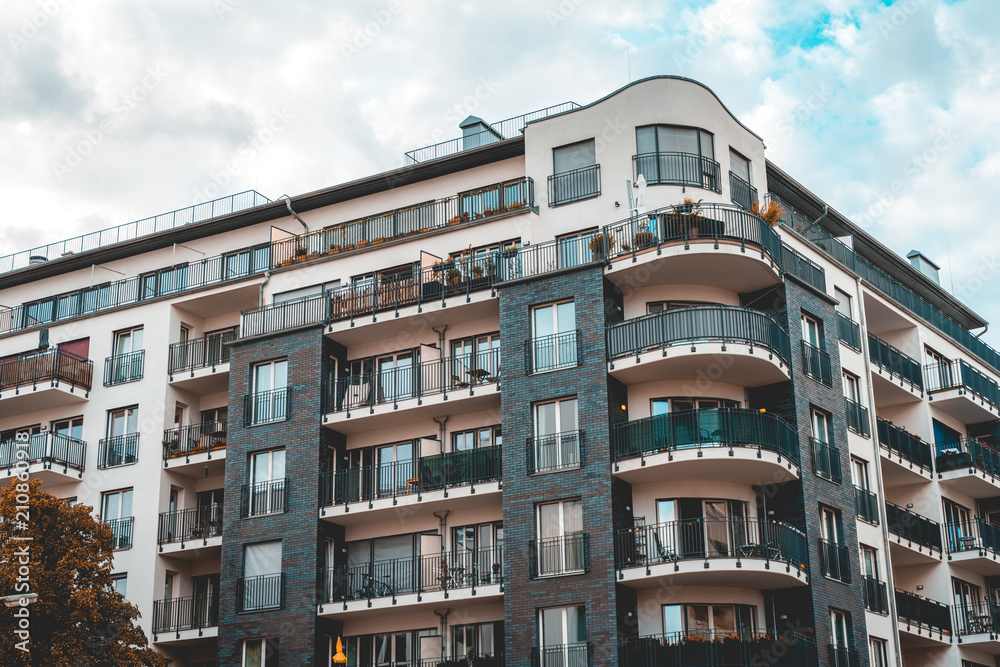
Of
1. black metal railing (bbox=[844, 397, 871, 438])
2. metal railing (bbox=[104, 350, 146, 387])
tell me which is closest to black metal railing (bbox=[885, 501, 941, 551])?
black metal railing (bbox=[844, 397, 871, 438])

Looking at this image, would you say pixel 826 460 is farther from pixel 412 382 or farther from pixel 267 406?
pixel 267 406

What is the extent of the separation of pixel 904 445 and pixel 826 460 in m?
7.98

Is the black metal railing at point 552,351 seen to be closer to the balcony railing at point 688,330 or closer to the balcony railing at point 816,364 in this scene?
the balcony railing at point 688,330

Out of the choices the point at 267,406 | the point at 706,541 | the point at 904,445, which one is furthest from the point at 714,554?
the point at 267,406

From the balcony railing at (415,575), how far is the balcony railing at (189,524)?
5.57 meters

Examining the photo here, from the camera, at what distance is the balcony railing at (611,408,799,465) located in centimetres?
3644

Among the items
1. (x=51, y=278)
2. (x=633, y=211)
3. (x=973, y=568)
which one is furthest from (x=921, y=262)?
(x=51, y=278)

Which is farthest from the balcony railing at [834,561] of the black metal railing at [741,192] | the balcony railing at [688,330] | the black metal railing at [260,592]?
the black metal railing at [260,592]

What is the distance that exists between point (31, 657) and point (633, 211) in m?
21.5

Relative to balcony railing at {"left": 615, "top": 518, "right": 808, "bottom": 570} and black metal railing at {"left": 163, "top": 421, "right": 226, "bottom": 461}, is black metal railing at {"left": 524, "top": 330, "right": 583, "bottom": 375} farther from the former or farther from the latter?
black metal railing at {"left": 163, "top": 421, "right": 226, "bottom": 461}

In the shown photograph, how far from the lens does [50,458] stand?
152ft

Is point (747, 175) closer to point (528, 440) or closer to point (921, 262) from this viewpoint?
point (528, 440)

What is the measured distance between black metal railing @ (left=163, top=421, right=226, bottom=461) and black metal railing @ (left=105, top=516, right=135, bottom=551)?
2489 millimetres

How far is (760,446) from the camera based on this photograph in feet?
120
